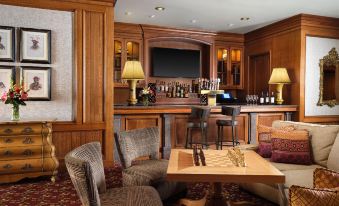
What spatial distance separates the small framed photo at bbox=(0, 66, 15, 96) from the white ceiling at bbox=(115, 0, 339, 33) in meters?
2.28

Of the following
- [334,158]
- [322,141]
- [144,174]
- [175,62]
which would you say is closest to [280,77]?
[175,62]

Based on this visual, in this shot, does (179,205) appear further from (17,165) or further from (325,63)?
(325,63)

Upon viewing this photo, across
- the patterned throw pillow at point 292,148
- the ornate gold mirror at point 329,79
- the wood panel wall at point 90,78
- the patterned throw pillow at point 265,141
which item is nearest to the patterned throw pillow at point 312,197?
the patterned throw pillow at point 292,148

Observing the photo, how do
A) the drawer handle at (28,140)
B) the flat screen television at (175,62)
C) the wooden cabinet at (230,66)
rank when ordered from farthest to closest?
the wooden cabinet at (230,66) → the flat screen television at (175,62) → the drawer handle at (28,140)

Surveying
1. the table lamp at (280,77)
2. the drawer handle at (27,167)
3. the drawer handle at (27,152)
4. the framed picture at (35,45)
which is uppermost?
the framed picture at (35,45)

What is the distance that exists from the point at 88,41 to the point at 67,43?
30 cm

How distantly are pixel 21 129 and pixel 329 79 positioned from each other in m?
6.26

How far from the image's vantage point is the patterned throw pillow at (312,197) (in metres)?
1.18

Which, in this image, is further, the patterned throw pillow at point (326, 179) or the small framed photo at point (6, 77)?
the small framed photo at point (6, 77)

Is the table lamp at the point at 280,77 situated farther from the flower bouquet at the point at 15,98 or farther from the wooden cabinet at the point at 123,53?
the flower bouquet at the point at 15,98

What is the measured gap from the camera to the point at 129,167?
10.5 feet

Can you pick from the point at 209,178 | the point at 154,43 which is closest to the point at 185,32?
the point at 154,43

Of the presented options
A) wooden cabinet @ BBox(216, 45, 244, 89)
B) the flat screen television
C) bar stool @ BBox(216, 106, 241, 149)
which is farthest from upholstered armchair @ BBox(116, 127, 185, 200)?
wooden cabinet @ BBox(216, 45, 244, 89)

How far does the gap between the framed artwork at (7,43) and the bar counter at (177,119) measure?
171cm
